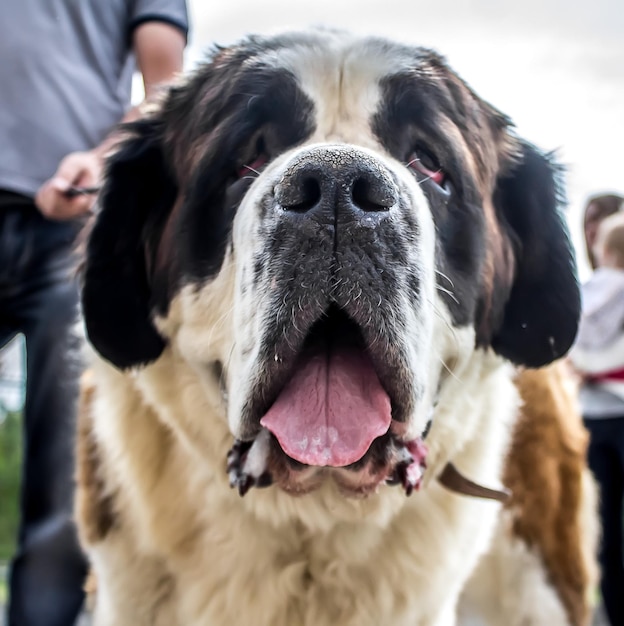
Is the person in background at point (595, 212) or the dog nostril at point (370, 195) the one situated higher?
the dog nostril at point (370, 195)

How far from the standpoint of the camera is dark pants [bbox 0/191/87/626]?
1.64m

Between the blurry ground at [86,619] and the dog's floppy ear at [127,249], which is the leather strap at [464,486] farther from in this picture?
the blurry ground at [86,619]

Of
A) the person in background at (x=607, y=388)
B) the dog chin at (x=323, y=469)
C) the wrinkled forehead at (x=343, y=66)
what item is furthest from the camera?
the person in background at (x=607, y=388)

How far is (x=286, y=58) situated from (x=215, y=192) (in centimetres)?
26

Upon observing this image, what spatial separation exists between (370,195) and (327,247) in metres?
0.09

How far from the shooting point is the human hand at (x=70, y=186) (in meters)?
1.58

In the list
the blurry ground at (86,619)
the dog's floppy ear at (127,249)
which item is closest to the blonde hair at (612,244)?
the blurry ground at (86,619)

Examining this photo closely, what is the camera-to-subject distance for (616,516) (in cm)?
304

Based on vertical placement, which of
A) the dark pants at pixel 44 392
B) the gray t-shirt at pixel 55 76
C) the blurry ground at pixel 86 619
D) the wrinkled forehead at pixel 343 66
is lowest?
the blurry ground at pixel 86 619

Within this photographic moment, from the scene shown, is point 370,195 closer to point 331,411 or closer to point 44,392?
point 331,411

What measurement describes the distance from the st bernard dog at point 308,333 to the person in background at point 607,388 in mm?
1342

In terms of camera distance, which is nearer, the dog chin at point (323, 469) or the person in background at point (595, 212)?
the dog chin at point (323, 469)

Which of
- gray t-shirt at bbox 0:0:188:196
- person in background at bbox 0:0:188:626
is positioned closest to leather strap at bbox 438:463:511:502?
person in background at bbox 0:0:188:626

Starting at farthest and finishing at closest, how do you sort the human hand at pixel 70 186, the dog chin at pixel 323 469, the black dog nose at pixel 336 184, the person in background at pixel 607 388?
the person in background at pixel 607 388
the human hand at pixel 70 186
the dog chin at pixel 323 469
the black dog nose at pixel 336 184
